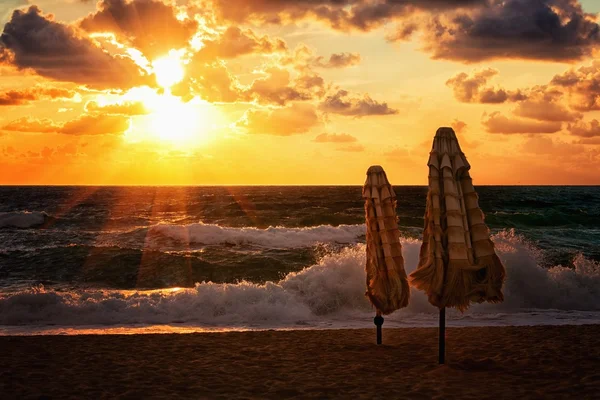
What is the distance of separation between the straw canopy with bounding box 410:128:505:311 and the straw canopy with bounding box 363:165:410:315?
1.59 metres

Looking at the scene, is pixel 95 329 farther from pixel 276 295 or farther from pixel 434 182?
pixel 434 182

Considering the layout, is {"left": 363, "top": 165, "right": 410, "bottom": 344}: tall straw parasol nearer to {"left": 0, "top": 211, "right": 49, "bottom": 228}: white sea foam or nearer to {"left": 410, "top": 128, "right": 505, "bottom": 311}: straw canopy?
{"left": 410, "top": 128, "right": 505, "bottom": 311}: straw canopy

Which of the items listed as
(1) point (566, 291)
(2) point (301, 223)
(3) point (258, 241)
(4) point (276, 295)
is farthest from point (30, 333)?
(2) point (301, 223)

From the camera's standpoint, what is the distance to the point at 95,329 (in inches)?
614

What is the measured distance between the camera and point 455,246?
9.02 m

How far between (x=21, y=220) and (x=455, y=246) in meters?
59.9

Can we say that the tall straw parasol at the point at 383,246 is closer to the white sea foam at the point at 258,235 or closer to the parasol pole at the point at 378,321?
the parasol pole at the point at 378,321

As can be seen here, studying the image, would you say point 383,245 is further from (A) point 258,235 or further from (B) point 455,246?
(A) point 258,235

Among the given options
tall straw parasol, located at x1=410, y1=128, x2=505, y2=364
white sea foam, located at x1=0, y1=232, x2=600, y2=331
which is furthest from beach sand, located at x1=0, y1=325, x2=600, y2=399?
white sea foam, located at x1=0, y1=232, x2=600, y2=331

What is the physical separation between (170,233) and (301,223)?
1667 cm

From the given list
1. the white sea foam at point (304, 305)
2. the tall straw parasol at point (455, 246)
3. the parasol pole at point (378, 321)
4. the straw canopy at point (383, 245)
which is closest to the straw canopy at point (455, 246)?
the tall straw parasol at point (455, 246)

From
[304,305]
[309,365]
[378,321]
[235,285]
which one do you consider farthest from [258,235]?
[309,365]

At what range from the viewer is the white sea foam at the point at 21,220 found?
57216 mm

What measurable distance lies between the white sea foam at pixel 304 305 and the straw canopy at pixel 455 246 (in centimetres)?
701
